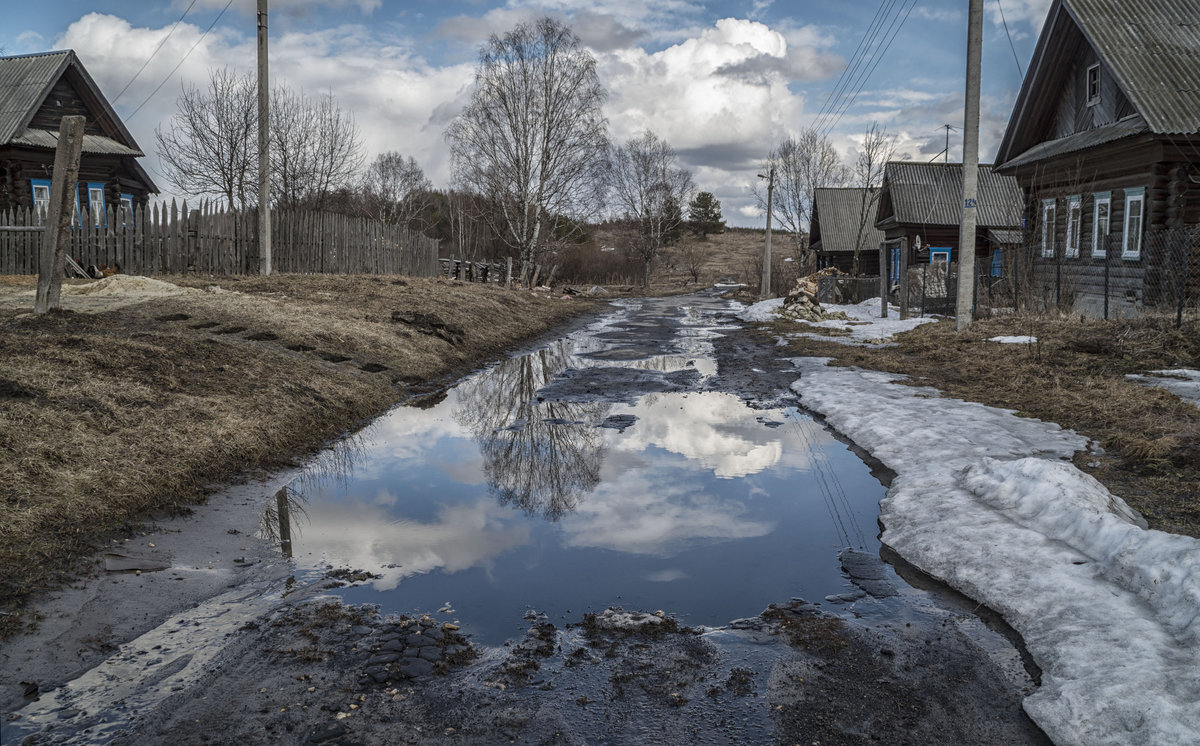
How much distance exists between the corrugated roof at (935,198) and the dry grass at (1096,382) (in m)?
17.7

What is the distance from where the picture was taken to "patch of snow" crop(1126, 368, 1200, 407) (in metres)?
8.86

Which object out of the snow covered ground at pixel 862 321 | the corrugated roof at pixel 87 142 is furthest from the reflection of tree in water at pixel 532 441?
the corrugated roof at pixel 87 142

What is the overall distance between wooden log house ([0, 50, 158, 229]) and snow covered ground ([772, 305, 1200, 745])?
23340 mm

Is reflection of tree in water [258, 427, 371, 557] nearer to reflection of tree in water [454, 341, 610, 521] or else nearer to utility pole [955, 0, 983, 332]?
reflection of tree in water [454, 341, 610, 521]

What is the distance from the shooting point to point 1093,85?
1964 centimetres

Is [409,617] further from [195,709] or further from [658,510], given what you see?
[658,510]

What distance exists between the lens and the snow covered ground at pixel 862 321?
1838 centimetres

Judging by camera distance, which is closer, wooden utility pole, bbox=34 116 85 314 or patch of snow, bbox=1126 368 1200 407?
patch of snow, bbox=1126 368 1200 407

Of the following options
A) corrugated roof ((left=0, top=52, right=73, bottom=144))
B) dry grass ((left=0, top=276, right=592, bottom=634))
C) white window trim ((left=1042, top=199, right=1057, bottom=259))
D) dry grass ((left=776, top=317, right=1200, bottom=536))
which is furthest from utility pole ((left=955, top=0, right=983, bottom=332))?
corrugated roof ((left=0, top=52, right=73, bottom=144))

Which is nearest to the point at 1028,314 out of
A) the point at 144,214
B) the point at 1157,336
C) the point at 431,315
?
the point at 1157,336

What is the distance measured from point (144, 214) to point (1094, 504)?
18.6 m

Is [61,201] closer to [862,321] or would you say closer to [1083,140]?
[862,321]

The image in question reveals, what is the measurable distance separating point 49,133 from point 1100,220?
95.9 ft

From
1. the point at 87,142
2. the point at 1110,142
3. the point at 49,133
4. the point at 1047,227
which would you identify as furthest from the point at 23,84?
the point at 1047,227
